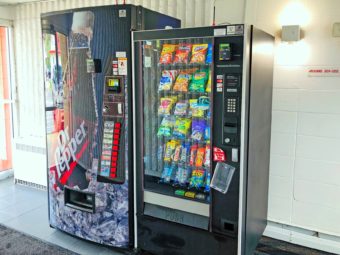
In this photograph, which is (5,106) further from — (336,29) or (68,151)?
(336,29)

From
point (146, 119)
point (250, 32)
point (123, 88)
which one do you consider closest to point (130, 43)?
point (123, 88)

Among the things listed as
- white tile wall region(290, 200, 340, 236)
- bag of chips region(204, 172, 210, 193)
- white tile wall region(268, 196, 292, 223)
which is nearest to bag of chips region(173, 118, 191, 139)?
bag of chips region(204, 172, 210, 193)

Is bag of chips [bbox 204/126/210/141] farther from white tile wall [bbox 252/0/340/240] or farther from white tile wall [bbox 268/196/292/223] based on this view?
white tile wall [bbox 268/196/292/223]

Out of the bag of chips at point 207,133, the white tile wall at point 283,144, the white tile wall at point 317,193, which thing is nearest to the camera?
the bag of chips at point 207,133

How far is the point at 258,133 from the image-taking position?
2564mm

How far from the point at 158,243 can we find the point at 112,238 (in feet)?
1.35

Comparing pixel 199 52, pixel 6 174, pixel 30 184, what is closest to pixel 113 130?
pixel 199 52

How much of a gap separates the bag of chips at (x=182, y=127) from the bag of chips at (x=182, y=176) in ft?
0.85

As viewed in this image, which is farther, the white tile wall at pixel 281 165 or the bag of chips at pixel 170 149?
the white tile wall at pixel 281 165

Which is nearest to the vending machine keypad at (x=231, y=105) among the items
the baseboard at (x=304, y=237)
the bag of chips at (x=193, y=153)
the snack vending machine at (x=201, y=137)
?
the snack vending machine at (x=201, y=137)

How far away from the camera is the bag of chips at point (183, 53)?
2475 mm

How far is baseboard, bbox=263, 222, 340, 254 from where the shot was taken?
2.88 metres

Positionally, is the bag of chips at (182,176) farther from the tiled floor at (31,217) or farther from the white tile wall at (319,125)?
the white tile wall at (319,125)

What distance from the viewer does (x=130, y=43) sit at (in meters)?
2.57
